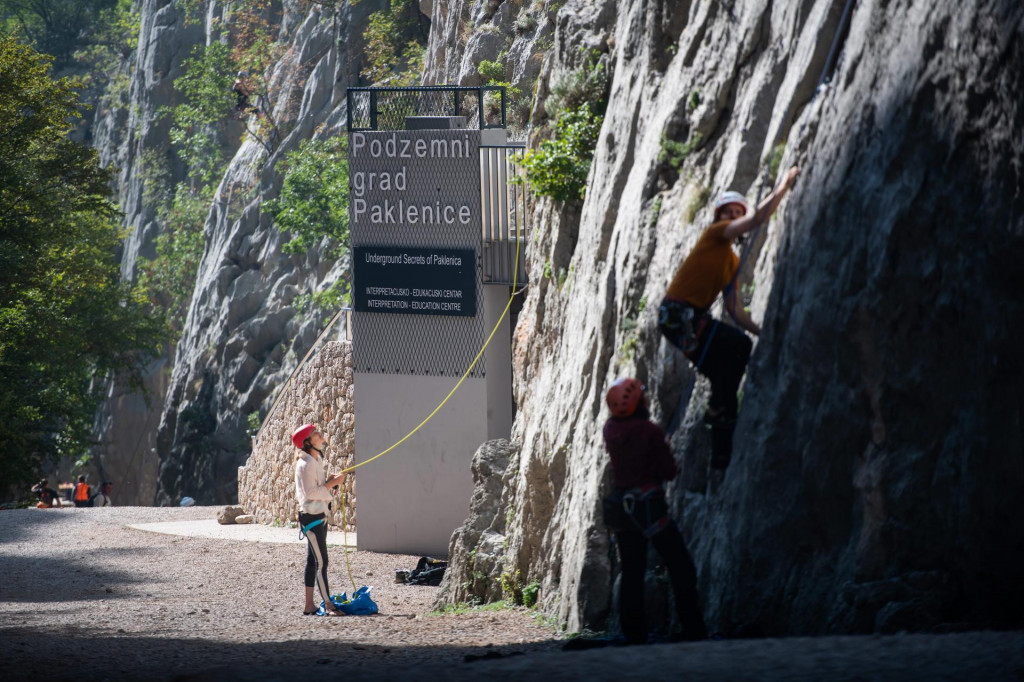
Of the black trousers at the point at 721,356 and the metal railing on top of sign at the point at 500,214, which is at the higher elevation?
the metal railing on top of sign at the point at 500,214

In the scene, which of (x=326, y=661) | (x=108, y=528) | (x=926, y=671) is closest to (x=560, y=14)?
(x=326, y=661)

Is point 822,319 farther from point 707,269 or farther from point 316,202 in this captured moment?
point 316,202

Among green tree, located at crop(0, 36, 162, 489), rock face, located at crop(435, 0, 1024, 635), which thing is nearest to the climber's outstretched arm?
rock face, located at crop(435, 0, 1024, 635)

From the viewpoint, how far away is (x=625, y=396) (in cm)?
709

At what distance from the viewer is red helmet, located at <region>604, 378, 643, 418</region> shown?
709cm

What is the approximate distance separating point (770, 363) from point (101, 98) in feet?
217

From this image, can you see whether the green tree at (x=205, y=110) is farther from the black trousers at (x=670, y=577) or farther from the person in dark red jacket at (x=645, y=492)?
the black trousers at (x=670, y=577)

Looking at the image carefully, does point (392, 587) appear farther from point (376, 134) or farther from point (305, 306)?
point (305, 306)

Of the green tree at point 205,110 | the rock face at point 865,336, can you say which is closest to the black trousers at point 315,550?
the rock face at point 865,336

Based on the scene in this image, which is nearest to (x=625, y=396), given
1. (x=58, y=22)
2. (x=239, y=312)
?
(x=239, y=312)

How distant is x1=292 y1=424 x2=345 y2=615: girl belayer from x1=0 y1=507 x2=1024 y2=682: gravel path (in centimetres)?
48

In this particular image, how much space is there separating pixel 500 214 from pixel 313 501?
6.18 m

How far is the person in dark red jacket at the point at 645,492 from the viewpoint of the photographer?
696cm

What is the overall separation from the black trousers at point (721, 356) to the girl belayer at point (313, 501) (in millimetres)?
5084
